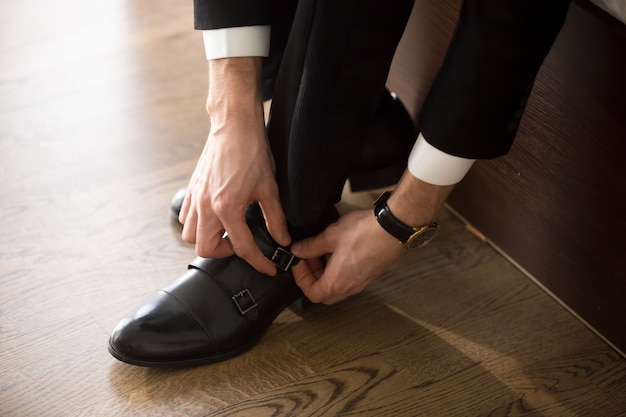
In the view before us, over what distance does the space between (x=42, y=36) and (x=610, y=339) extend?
120 cm

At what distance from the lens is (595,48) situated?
0.95m

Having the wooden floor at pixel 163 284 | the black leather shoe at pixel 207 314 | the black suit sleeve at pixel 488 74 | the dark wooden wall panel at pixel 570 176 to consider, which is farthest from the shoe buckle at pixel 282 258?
the dark wooden wall panel at pixel 570 176

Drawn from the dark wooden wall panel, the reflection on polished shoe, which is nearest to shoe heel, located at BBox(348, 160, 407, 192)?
the reflection on polished shoe

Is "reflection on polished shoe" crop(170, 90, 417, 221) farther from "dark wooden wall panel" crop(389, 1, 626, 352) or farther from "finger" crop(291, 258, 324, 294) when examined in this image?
"finger" crop(291, 258, 324, 294)

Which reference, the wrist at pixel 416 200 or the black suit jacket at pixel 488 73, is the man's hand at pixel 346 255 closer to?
the wrist at pixel 416 200

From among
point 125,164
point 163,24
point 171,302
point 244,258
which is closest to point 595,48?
point 244,258

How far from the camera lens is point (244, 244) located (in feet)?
3.17

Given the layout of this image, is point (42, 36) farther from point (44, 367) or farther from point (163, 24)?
point (44, 367)

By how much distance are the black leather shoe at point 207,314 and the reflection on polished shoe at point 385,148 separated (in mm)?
234

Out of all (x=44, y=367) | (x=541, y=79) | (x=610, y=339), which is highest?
(x=541, y=79)

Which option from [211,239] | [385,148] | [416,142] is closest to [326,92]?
[416,142]

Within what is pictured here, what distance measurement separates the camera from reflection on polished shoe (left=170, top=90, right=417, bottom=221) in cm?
119

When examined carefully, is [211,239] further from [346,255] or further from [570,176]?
[570,176]

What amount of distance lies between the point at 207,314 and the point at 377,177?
382 mm
